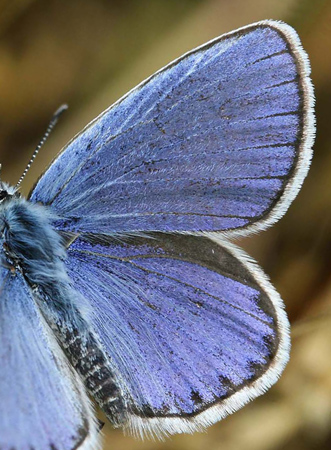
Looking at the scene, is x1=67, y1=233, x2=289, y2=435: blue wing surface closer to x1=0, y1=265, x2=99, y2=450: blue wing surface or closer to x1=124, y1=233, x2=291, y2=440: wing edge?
x1=124, y1=233, x2=291, y2=440: wing edge

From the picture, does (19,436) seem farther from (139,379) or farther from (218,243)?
(218,243)

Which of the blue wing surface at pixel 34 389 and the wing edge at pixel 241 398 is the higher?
the blue wing surface at pixel 34 389

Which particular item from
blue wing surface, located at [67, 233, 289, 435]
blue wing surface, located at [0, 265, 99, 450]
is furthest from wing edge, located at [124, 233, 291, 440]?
blue wing surface, located at [0, 265, 99, 450]

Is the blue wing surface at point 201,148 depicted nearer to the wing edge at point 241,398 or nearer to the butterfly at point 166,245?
the butterfly at point 166,245

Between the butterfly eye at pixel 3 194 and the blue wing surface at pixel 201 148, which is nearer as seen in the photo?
the blue wing surface at pixel 201 148

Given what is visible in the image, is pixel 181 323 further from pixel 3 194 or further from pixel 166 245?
pixel 3 194

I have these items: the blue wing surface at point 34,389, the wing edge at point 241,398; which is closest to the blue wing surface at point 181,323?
the wing edge at point 241,398

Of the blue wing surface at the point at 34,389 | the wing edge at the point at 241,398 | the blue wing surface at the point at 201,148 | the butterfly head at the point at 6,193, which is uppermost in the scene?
the butterfly head at the point at 6,193
